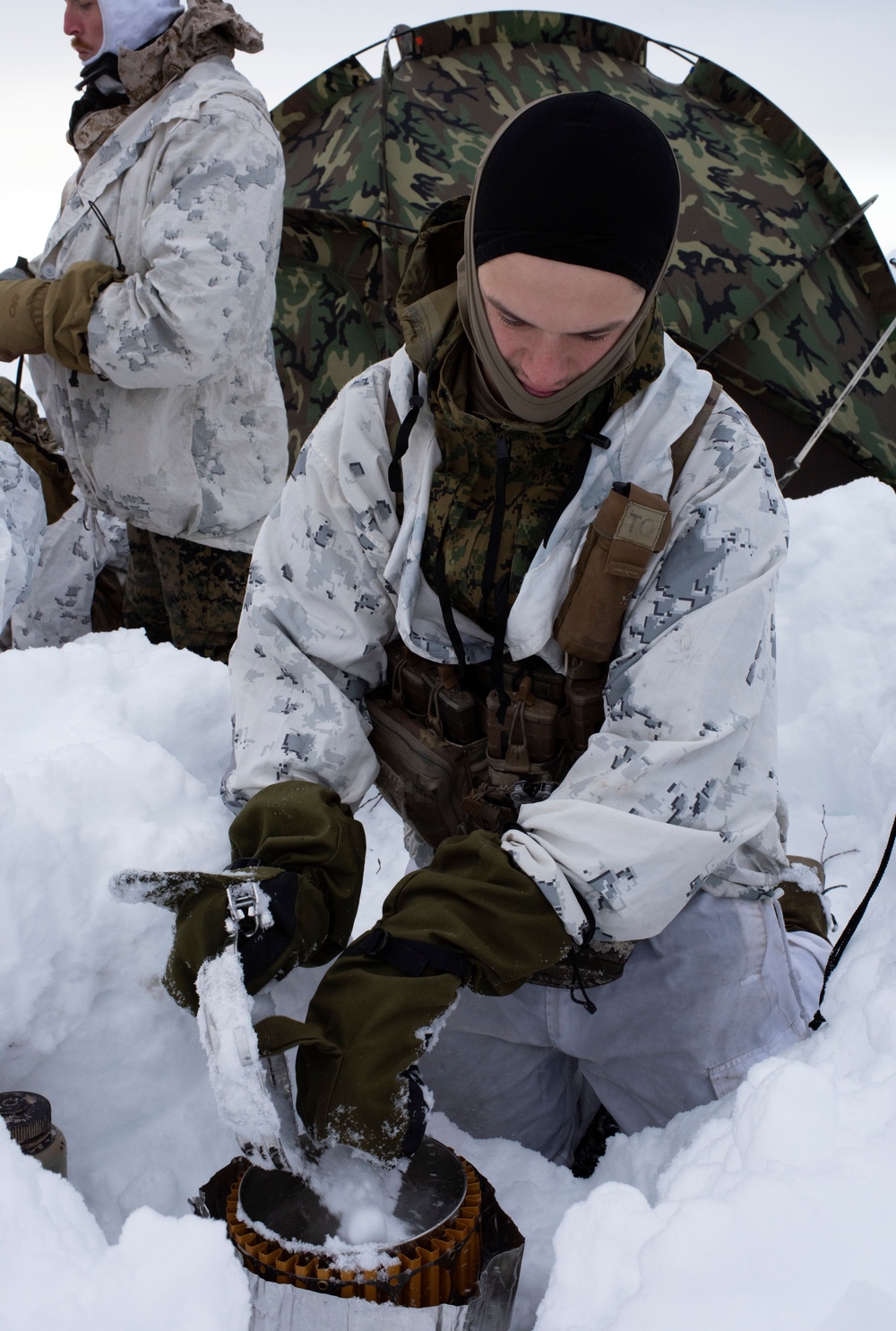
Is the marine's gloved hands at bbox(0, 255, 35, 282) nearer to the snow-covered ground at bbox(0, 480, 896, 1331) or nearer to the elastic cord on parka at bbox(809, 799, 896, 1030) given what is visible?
the snow-covered ground at bbox(0, 480, 896, 1331)

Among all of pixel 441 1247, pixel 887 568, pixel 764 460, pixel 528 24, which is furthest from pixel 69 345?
pixel 528 24

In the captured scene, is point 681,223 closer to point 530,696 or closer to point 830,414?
point 830,414

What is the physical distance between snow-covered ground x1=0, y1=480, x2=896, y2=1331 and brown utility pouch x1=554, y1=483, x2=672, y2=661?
60cm

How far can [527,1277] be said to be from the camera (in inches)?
57.3

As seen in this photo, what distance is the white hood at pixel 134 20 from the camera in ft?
8.66

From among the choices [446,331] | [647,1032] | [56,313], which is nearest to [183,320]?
[56,313]

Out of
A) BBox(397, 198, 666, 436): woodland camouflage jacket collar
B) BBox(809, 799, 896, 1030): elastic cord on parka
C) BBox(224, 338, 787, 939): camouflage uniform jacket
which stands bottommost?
BBox(809, 799, 896, 1030): elastic cord on parka

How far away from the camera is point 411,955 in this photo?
4.33 feet

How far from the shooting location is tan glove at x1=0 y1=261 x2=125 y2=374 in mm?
2576

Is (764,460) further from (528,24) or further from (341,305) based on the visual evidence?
(528,24)

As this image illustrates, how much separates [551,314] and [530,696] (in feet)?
1.83

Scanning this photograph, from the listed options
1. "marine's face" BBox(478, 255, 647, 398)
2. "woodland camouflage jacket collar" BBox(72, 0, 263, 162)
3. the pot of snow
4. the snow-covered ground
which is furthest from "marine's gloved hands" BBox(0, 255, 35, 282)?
the pot of snow

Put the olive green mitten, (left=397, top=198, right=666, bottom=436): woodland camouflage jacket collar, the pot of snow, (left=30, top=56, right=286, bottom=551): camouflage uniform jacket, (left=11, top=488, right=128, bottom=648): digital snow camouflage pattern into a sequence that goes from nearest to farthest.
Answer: the pot of snow → the olive green mitten → (left=397, top=198, right=666, bottom=436): woodland camouflage jacket collar → (left=30, top=56, right=286, bottom=551): camouflage uniform jacket → (left=11, top=488, right=128, bottom=648): digital snow camouflage pattern

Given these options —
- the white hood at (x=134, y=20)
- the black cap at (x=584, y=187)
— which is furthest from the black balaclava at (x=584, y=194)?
the white hood at (x=134, y=20)
